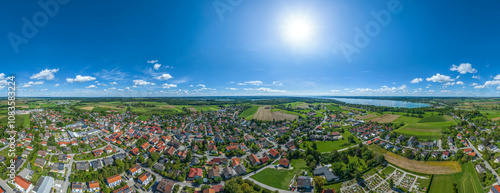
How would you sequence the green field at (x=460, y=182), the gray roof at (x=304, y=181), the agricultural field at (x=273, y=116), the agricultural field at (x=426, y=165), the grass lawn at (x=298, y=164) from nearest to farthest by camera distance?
the green field at (x=460, y=182) → the gray roof at (x=304, y=181) → the agricultural field at (x=426, y=165) → the grass lawn at (x=298, y=164) → the agricultural field at (x=273, y=116)

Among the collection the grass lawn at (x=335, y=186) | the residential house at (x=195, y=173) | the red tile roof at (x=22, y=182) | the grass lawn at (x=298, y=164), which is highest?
the red tile roof at (x=22, y=182)

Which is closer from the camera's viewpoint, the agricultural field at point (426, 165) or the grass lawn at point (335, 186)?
the grass lawn at point (335, 186)

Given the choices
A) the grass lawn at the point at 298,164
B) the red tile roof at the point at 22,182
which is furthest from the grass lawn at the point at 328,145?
the red tile roof at the point at 22,182

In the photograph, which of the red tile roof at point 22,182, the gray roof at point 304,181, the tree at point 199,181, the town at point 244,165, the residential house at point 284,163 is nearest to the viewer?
the red tile roof at point 22,182

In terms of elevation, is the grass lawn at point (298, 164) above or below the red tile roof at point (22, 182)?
below

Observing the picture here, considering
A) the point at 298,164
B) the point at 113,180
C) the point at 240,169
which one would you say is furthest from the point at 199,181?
the point at 298,164

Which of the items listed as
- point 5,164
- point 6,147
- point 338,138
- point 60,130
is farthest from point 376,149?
point 60,130

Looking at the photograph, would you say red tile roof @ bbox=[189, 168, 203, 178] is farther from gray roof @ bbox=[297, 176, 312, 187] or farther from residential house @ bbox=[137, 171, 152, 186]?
gray roof @ bbox=[297, 176, 312, 187]

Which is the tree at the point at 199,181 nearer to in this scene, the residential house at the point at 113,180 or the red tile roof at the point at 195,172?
the red tile roof at the point at 195,172
